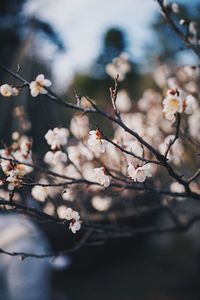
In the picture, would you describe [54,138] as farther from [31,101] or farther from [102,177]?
[31,101]

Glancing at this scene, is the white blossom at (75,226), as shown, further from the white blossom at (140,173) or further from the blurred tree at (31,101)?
the blurred tree at (31,101)

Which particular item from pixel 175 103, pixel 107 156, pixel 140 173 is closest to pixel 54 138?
pixel 140 173

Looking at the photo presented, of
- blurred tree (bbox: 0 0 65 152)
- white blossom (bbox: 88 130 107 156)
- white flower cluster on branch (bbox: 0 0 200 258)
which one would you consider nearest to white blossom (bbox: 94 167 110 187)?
white flower cluster on branch (bbox: 0 0 200 258)

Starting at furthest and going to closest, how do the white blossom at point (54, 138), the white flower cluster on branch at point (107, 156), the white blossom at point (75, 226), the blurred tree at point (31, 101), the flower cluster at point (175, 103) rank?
the blurred tree at point (31, 101) < the white blossom at point (54, 138) < the white blossom at point (75, 226) < the white flower cluster on branch at point (107, 156) < the flower cluster at point (175, 103)

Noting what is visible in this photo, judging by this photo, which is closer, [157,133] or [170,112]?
[170,112]

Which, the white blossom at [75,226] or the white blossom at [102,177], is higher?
the white blossom at [102,177]

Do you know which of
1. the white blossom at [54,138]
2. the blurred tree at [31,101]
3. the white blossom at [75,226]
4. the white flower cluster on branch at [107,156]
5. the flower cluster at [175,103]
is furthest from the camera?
the blurred tree at [31,101]

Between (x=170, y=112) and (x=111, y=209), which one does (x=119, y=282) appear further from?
(x=170, y=112)

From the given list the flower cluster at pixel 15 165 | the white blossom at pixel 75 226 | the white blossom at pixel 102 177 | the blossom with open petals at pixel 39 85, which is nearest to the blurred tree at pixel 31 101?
the flower cluster at pixel 15 165

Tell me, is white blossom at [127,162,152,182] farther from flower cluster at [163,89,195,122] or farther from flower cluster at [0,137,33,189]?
flower cluster at [0,137,33,189]

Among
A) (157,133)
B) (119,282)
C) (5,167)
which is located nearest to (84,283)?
(119,282)

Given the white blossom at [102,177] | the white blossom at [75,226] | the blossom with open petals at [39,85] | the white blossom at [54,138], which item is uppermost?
the white blossom at [54,138]
